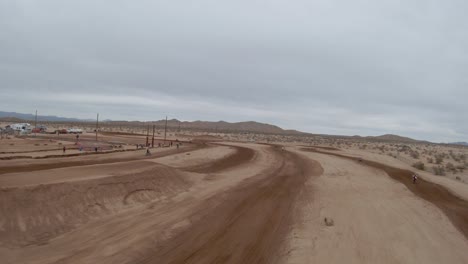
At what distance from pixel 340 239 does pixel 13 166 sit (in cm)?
2026

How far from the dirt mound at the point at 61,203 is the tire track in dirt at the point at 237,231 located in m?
3.04

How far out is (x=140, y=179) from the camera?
17.4 metres

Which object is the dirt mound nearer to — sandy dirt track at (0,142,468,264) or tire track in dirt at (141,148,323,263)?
sandy dirt track at (0,142,468,264)

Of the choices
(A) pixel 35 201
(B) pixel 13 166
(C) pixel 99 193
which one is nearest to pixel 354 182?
(C) pixel 99 193

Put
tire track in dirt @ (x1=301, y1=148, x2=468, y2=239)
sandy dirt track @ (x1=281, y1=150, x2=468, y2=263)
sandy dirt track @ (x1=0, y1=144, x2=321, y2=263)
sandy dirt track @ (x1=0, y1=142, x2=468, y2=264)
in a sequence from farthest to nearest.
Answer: tire track in dirt @ (x1=301, y1=148, x2=468, y2=239)
sandy dirt track @ (x1=281, y1=150, x2=468, y2=263)
sandy dirt track @ (x1=0, y1=142, x2=468, y2=264)
sandy dirt track @ (x1=0, y1=144, x2=321, y2=263)

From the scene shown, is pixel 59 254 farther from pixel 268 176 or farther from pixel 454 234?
pixel 268 176

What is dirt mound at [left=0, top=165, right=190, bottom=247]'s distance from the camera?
10.4m

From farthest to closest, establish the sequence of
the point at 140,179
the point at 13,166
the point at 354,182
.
Answer: the point at 354,182, the point at 13,166, the point at 140,179

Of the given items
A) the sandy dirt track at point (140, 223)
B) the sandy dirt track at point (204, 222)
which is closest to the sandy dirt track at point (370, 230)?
the sandy dirt track at point (204, 222)

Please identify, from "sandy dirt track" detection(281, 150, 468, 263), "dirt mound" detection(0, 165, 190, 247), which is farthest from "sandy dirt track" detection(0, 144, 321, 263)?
"sandy dirt track" detection(281, 150, 468, 263)

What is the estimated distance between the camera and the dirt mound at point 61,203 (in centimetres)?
1035

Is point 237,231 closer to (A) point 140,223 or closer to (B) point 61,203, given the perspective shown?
(A) point 140,223

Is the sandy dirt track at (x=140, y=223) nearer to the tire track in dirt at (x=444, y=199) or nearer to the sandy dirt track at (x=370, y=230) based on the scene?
the sandy dirt track at (x=370, y=230)

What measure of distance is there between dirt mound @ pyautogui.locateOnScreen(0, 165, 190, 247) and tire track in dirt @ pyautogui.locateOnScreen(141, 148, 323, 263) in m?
3.04
